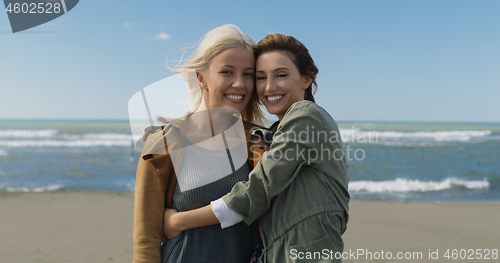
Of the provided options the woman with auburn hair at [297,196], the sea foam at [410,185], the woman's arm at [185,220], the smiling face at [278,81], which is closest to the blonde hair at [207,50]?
the smiling face at [278,81]

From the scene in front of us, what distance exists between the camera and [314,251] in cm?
154

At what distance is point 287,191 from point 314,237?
0.82 ft

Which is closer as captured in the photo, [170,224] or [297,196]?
[297,196]

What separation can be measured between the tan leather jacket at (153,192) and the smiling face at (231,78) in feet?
1.15

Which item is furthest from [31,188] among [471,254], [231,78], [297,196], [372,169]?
[372,169]

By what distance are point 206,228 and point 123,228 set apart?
5.16 meters

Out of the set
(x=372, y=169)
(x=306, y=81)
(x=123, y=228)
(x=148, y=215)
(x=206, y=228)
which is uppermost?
(x=306, y=81)

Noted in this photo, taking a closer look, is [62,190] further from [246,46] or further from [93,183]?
[246,46]

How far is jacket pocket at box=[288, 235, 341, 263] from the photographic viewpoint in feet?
5.02

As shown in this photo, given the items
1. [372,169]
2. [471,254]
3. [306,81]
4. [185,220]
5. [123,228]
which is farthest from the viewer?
[372,169]

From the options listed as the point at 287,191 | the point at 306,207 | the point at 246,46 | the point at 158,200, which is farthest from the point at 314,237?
the point at 246,46

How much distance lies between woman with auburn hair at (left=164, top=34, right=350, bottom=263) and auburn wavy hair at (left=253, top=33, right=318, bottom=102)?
1.39ft

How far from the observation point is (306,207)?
1584 mm

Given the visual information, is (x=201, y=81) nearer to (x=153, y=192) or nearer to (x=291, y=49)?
(x=291, y=49)
